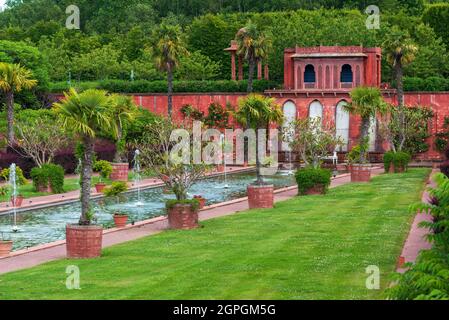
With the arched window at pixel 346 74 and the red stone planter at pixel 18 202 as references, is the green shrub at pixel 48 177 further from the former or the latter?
the arched window at pixel 346 74

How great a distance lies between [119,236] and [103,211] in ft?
28.6

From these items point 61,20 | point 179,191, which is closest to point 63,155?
point 179,191

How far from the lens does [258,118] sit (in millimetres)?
41750

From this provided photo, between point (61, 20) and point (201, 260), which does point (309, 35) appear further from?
point (201, 260)

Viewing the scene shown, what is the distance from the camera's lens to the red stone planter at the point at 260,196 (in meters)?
39.0

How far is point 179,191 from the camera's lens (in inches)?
1339

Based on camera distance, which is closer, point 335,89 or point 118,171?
point 118,171

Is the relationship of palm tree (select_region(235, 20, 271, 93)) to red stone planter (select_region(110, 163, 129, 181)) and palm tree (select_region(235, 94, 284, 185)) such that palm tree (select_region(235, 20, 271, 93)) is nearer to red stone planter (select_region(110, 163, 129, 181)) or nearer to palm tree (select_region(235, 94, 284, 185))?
red stone planter (select_region(110, 163, 129, 181))

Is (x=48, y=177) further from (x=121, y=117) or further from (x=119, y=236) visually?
(x=119, y=236)

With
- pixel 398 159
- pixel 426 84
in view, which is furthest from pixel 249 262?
pixel 426 84

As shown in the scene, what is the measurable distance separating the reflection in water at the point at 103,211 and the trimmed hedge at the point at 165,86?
80.5 feet

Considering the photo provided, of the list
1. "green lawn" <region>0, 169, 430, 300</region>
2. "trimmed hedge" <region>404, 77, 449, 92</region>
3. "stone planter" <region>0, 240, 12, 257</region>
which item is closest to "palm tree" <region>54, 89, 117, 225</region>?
"green lawn" <region>0, 169, 430, 300</region>

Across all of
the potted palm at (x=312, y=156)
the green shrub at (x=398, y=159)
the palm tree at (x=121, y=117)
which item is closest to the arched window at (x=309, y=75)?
the potted palm at (x=312, y=156)

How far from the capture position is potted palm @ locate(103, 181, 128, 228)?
3417cm
